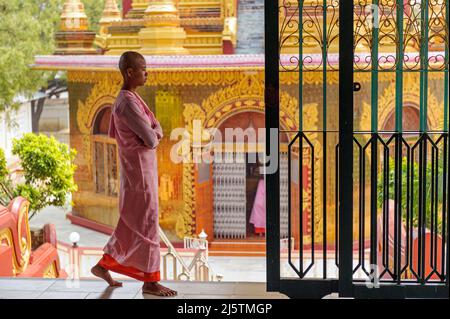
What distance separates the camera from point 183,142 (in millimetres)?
12945

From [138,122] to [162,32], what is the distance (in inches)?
321

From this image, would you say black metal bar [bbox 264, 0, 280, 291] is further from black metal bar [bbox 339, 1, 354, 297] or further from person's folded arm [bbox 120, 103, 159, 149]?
person's folded arm [bbox 120, 103, 159, 149]

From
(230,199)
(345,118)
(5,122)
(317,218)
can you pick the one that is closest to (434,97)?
(317,218)

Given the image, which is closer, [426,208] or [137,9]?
[426,208]

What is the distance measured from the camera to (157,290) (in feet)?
15.9

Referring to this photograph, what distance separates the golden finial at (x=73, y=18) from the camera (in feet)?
50.3

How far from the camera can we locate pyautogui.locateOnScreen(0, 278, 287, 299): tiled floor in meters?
4.83

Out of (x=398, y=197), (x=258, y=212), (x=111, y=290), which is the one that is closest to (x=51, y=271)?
(x=111, y=290)

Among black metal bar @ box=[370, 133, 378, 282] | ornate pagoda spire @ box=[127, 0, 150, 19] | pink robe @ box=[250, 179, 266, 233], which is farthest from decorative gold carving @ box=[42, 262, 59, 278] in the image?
ornate pagoda spire @ box=[127, 0, 150, 19]

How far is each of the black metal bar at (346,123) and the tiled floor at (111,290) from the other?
1.86ft

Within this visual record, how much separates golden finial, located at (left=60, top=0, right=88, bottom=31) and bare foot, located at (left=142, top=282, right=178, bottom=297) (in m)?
11.1

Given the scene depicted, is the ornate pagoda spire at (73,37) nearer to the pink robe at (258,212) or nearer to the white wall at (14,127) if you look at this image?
the pink robe at (258,212)

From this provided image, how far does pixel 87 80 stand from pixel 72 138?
1169 millimetres

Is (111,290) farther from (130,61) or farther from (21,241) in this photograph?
(21,241)
